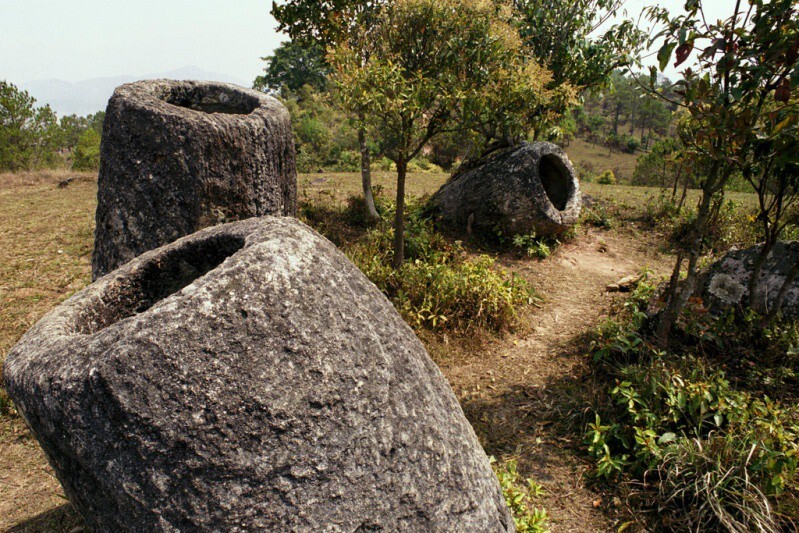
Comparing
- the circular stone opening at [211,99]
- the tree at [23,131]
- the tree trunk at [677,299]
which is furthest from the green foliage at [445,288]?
the tree at [23,131]

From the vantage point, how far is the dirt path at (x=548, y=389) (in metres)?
3.94

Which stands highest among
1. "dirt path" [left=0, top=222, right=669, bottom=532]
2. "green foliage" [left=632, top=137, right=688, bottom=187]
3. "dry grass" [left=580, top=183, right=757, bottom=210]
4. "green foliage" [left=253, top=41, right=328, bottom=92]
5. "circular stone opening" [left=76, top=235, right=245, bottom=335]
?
"green foliage" [left=253, top=41, right=328, bottom=92]

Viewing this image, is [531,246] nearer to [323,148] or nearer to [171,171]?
[171,171]

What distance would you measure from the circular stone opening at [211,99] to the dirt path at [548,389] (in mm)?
3613

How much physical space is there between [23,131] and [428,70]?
81.8ft

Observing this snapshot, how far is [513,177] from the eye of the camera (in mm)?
8875

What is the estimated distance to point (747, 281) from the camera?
5.54 meters

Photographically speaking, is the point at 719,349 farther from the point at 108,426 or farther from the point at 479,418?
the point at 108,426

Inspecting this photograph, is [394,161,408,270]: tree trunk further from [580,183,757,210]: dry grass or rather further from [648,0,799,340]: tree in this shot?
[580,183,757,210]: dry grass

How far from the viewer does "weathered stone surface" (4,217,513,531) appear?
1.53 meters

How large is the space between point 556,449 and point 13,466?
4746 millimetres

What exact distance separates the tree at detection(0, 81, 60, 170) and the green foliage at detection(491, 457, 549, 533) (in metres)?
27.4

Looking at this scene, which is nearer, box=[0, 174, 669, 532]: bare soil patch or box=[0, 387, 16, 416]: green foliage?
box=[0, 174, 669, 532]: bare soil patch

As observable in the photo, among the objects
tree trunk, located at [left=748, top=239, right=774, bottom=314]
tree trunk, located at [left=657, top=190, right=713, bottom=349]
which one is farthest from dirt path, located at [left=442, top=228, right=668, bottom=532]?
tree trunk, located at [left=748, top=239, right=774, bottom=314]
